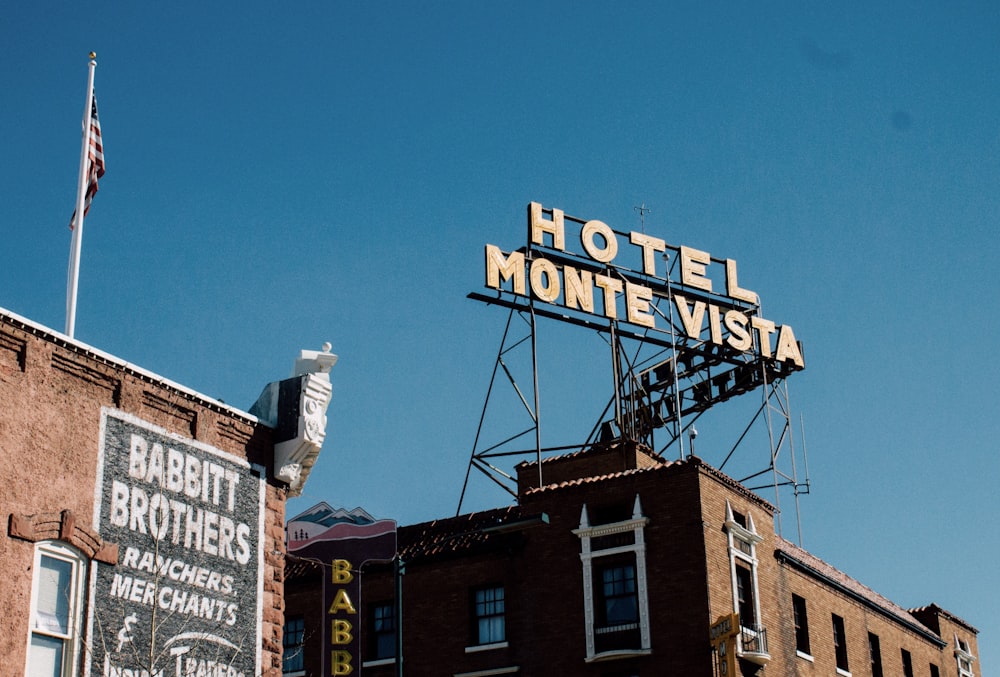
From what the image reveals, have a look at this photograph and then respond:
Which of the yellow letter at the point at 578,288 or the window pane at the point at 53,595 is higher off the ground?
the yellow letter at the point at 578,288

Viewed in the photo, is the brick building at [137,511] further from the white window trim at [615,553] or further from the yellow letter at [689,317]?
the yellow letter at [689,317]

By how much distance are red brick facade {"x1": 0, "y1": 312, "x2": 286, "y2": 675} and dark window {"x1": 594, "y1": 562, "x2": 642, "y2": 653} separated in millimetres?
19140

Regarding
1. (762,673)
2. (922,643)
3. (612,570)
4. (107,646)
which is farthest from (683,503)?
(107,646)

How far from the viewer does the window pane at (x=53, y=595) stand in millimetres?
20656

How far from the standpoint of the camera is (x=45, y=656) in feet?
67.3

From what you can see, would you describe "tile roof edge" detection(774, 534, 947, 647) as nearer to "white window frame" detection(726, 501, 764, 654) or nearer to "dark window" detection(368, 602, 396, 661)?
"white window frame" detection(726, 501, 764, 654)

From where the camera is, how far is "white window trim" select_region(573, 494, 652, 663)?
3925 cm

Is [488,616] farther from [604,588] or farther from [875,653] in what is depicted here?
[875,653]

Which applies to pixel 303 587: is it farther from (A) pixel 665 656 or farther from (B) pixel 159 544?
(B) pixel 159 544

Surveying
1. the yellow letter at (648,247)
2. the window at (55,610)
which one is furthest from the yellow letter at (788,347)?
the window at (55,610)

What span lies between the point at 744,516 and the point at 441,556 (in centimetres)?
946

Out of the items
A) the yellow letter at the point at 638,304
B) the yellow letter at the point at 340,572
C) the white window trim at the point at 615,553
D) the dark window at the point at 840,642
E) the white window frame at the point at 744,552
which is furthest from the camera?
the yellow letter at the point at 638,304

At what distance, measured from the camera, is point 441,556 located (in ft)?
143

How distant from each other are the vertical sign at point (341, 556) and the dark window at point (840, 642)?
72.8 feet
